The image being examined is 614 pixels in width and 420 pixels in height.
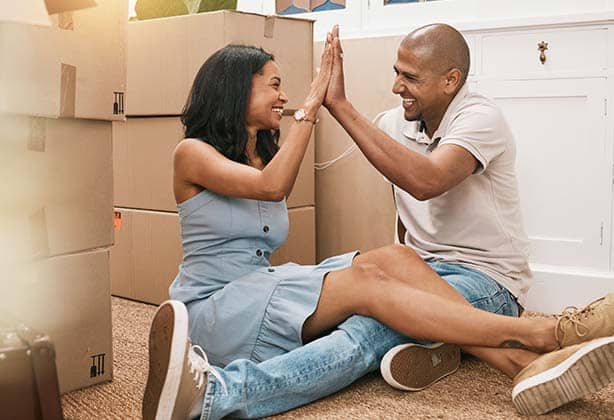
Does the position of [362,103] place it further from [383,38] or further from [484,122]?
[484,122]

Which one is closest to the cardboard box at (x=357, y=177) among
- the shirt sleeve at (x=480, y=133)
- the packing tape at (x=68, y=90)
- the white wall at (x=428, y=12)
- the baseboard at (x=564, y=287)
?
the white wall at (x=428, y=12)

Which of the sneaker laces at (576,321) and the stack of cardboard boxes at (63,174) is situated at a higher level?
the stack of cardboard boxes at (63,174)

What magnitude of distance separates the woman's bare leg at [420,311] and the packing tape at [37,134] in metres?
0.60

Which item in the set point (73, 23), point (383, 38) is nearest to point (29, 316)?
point (73, 23)

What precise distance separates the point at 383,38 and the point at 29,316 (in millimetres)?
1434

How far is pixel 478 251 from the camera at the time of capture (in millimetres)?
1729

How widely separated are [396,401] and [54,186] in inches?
29.8

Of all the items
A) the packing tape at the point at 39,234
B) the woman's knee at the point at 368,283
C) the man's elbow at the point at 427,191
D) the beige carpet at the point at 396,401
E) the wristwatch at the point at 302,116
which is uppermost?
the wristwatch at the point at 302,116

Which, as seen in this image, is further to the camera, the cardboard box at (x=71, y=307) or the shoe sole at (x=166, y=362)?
the cardboard box at (x=71, y=307)

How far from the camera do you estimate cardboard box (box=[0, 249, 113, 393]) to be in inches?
55.8

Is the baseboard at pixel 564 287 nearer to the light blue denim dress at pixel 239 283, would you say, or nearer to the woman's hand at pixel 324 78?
the light blue denim dress at pixel 239 283

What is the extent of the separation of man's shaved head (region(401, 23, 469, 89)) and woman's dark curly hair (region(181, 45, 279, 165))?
14.2 inches

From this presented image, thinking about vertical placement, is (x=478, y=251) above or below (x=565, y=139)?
below

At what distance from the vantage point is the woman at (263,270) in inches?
58.1
